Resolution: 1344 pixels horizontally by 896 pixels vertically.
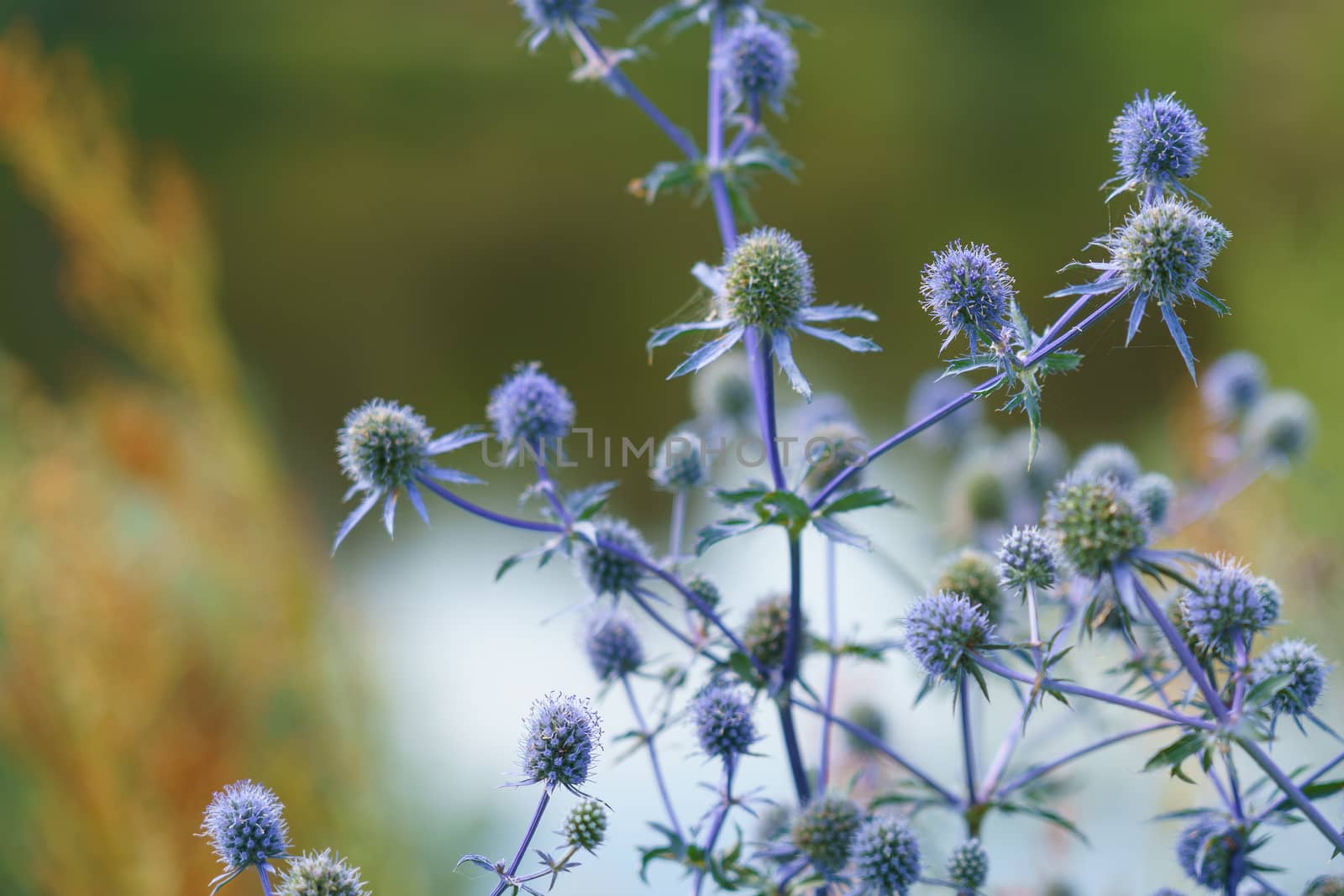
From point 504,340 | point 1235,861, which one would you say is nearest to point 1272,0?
point 504,340

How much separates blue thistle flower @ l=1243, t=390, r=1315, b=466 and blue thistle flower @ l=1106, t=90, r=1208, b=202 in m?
0.63

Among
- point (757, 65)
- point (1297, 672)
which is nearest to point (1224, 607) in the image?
point (1297, 672)

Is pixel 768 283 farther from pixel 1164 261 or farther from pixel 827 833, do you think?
pixel 827 833

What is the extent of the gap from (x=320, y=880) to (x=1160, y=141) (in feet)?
2.26

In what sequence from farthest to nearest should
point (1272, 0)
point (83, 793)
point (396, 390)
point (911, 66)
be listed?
point (911, 66)
point (1272, 0)
point (396, 390)
point (83, 793)

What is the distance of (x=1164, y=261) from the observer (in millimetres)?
644

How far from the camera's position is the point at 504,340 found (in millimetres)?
3643

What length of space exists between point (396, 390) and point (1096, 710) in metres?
2.80

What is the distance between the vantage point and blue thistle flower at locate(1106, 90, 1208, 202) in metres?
0.69

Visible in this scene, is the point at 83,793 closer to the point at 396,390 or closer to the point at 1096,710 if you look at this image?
the point at 1096,710

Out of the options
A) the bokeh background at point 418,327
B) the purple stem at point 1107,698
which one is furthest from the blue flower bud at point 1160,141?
the purple stem at point 1107,698

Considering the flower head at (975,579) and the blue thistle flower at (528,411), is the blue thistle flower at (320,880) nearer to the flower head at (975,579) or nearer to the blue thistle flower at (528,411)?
the blue thistle flower at (528,411)

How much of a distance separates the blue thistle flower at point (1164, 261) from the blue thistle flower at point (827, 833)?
36 cm

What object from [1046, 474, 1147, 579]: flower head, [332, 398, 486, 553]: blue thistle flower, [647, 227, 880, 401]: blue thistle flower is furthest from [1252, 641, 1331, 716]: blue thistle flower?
[332, 398, 486, 553]: blue thistle flower
